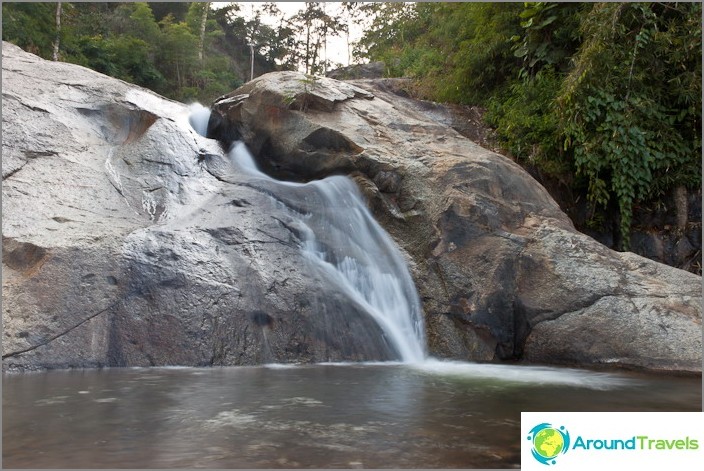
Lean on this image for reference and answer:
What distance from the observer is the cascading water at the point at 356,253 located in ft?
20.5

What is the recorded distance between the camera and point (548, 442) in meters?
2.39

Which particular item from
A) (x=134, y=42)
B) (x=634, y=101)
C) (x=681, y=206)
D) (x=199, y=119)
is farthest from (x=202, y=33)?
(x=681, y=206)

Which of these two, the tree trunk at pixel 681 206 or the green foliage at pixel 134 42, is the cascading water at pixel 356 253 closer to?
the tree trunk at pixel 681 206

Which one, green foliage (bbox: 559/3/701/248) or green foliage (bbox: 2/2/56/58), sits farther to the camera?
green foliage (bbox: 2/2/56/58)

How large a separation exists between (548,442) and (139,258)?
4105 millimetres

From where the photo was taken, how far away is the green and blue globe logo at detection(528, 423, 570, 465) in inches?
93.3

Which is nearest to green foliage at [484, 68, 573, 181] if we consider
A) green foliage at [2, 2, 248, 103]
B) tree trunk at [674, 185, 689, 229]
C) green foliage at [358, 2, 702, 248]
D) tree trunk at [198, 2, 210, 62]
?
green foliage at [358, 2, 702, 248]

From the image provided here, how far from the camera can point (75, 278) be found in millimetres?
5188

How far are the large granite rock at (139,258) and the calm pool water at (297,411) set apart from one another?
14.0 inches

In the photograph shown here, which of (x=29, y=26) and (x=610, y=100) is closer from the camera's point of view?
(x=610, y=100)


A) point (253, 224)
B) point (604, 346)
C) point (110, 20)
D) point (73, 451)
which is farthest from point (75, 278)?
point (110, 20)

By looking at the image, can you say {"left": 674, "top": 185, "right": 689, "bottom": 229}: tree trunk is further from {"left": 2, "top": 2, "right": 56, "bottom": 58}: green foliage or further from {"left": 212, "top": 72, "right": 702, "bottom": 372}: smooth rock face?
{"left": 2, "top": 2, "right": 56, "bottom": 58}: green foliage

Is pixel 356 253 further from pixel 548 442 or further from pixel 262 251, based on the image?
pixel 548 442

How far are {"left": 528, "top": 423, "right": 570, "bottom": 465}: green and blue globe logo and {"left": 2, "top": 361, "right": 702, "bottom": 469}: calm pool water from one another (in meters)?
0.27
